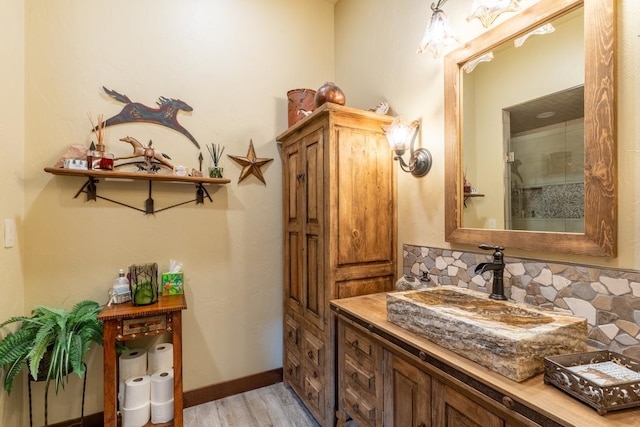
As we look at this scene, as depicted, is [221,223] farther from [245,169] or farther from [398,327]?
[398,327]

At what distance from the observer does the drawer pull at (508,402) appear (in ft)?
2.59

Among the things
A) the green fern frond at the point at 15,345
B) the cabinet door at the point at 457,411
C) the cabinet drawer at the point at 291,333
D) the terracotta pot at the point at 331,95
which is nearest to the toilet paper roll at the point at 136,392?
the green fern frond at the point at 15,345

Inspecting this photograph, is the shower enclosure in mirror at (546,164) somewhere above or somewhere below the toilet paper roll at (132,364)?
above

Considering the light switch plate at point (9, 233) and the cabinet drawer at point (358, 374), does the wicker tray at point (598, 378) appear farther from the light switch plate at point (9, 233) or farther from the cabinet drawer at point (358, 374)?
the light switch plate at point (9, 233)

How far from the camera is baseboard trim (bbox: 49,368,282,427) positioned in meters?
2.19

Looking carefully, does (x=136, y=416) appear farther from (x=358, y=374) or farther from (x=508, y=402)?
(x=508, y=402)

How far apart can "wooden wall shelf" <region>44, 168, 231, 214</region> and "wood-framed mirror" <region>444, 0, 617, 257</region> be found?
5.52 feet

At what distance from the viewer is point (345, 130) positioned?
1.80 metres

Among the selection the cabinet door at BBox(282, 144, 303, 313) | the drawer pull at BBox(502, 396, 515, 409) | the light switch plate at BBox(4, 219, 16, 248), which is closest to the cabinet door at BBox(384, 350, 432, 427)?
the drawer pull at BBox(502, 396, 515, 409)

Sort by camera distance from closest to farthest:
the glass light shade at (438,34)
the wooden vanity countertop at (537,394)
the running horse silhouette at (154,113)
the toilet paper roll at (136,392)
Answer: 1. the wooden vanity countertop at (537,394)
2. the glass light shade at (438,34)
3. the toilet paper roll at (136,392)
4. the running horse silhouette at (154,113)

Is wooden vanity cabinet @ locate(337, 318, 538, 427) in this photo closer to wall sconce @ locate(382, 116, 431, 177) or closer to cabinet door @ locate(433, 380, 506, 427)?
cabinet door @ locate(433, 380, 506, 427)

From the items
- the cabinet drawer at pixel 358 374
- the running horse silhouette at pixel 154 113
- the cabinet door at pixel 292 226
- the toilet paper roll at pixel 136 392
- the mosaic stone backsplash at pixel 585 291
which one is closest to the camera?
the mosaic stone backsplash at pixel 585 291

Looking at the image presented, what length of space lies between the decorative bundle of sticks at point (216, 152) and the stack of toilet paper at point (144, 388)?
140cm

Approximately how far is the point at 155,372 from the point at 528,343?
210 cm
